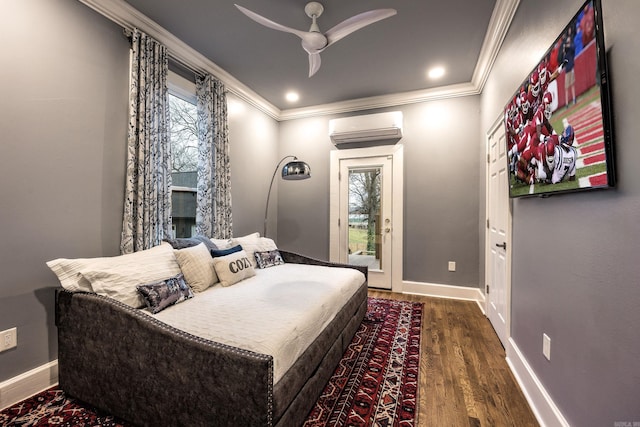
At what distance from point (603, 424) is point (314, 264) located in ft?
8.05

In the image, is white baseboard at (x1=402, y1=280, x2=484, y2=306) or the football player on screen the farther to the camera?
white baseboard at (x1=402, y1=280, x2=484, y2=306)

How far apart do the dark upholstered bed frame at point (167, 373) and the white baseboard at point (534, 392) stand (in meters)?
1.25

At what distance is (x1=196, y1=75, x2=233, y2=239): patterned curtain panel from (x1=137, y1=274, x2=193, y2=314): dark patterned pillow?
4.17ft

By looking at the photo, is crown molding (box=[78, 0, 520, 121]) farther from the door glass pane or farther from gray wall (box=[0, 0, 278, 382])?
the door glass pane

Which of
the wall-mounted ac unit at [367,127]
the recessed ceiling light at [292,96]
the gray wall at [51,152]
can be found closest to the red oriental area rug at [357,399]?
the gray wall at [51,152]

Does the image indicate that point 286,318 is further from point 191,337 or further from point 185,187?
point 185,187

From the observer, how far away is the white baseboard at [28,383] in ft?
5.63

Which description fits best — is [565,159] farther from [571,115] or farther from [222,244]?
[222,244]

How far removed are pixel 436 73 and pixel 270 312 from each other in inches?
136

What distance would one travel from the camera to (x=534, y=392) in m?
1.71

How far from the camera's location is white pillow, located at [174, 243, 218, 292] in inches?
87.3

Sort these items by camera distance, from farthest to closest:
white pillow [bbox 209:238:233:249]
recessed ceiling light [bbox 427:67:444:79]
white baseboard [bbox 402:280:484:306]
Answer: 1. white baseboard [bbox 402:280:484:306]
2. recessed ceiling light [bbox 427:67:444:79]
3. white pillow [bbox 209:238:233:249]

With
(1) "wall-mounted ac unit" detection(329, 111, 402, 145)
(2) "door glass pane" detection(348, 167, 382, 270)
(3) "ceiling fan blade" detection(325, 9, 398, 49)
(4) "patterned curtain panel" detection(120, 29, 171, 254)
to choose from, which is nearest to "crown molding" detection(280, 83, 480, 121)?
(1) "wall-mounted ac unit" detection(329, 111, 402, 145)

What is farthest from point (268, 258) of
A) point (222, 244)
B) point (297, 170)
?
point (297, 170)
